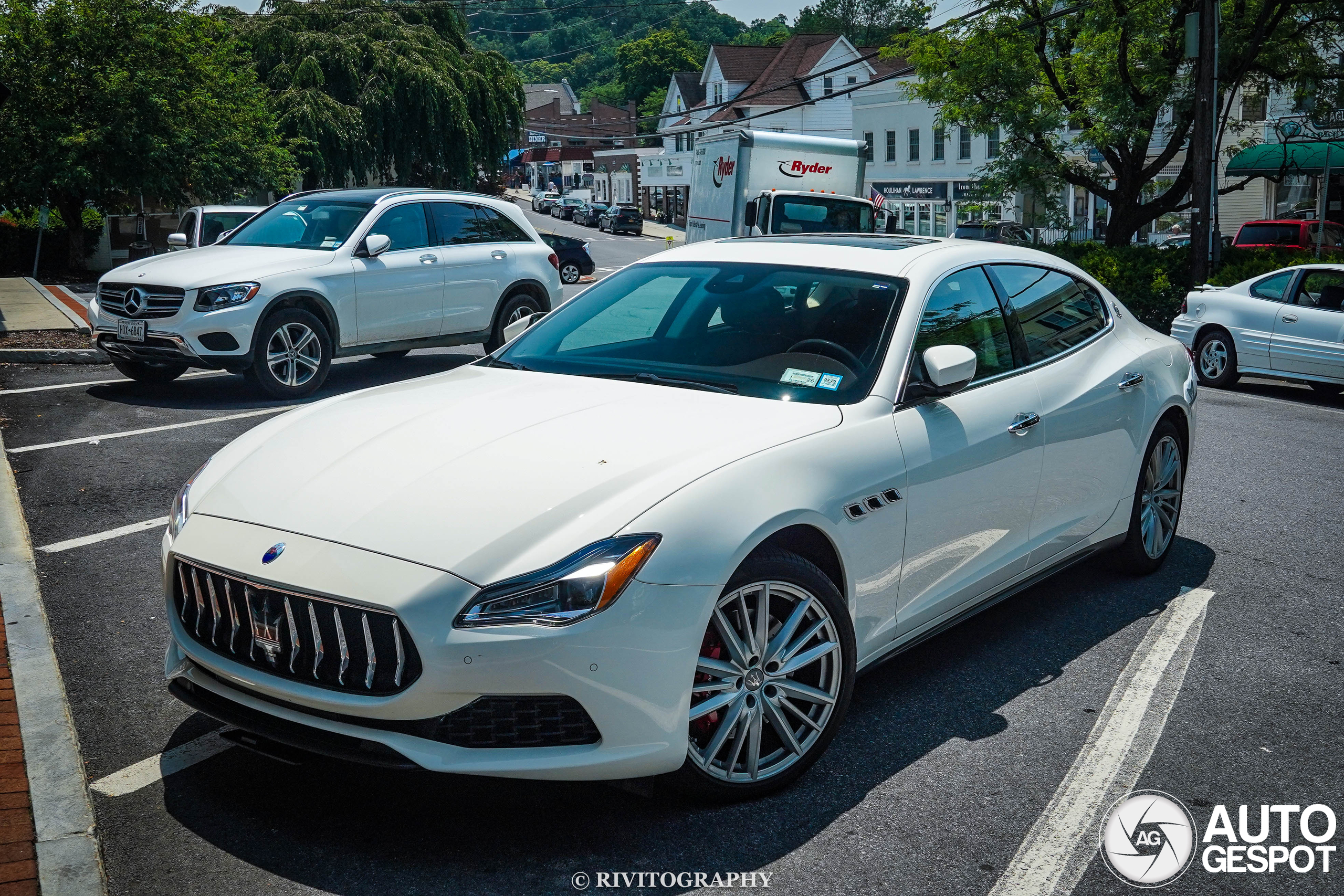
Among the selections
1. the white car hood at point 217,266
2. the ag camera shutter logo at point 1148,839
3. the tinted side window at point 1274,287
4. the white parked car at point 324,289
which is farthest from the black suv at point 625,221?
the ag camera shutter logo at point 1148,839

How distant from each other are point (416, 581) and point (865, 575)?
1492mm

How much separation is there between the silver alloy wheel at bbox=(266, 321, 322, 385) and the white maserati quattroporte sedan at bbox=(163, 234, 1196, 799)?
21.0 ft

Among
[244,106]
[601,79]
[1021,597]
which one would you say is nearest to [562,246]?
[244,106]

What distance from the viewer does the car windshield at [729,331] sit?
14.2ft

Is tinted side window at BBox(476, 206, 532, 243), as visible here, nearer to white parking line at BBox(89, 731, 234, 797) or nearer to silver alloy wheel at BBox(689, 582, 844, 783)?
white parking line at BBox(89, 731, 234, 797)

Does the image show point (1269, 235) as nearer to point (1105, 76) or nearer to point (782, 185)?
point (1105, 76)

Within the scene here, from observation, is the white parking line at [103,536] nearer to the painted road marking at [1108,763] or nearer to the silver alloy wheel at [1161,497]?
the painted road marking at [1108,763]

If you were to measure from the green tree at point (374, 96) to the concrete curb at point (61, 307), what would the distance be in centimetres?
1009

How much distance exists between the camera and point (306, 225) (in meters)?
11.7

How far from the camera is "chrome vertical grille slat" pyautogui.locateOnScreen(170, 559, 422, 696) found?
10.3 ft

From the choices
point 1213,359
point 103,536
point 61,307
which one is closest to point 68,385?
point 103,536

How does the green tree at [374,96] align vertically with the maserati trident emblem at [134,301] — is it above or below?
above

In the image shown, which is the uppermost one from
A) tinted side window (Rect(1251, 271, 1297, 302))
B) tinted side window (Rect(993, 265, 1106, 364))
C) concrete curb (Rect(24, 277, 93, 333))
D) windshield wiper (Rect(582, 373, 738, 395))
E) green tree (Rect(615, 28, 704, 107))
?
green tree (Rect(615, 28, 704, 107))

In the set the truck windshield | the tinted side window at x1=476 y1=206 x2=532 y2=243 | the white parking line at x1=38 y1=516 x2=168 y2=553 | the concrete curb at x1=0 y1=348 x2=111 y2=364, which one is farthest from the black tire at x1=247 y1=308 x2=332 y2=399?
the truck windshield
